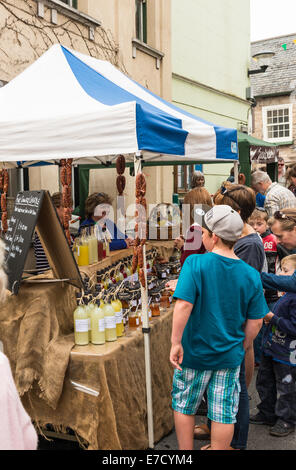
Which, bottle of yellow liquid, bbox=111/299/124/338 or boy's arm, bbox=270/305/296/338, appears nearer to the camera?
bottle of yellow liquid, bbox=111/299/124/338

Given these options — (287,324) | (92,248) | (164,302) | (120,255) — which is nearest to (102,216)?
(120,255)

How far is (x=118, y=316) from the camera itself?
323 centimetres

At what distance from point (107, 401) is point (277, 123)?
1923cm

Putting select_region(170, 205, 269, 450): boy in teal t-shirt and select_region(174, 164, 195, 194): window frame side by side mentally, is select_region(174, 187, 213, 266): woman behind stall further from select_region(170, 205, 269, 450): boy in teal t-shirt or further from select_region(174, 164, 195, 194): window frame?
select_region(174, 164, 195, 194): window frame

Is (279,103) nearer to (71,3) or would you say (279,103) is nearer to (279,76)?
(279,76)

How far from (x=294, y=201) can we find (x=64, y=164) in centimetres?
324

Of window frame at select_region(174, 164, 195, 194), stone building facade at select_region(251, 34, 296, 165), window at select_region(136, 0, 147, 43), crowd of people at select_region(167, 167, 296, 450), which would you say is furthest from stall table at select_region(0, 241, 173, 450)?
stone building facade at select_region(251, 34, 296, 165)

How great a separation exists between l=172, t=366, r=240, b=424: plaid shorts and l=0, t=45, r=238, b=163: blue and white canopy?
5.01ft

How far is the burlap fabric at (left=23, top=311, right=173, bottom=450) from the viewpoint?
2.94m

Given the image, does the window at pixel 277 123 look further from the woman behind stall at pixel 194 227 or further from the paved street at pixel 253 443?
the paved street at pixel 253 443

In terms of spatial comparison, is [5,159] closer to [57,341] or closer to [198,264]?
[57,341]

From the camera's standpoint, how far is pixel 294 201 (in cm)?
598

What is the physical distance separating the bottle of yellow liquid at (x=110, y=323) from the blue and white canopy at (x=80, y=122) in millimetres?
1081
